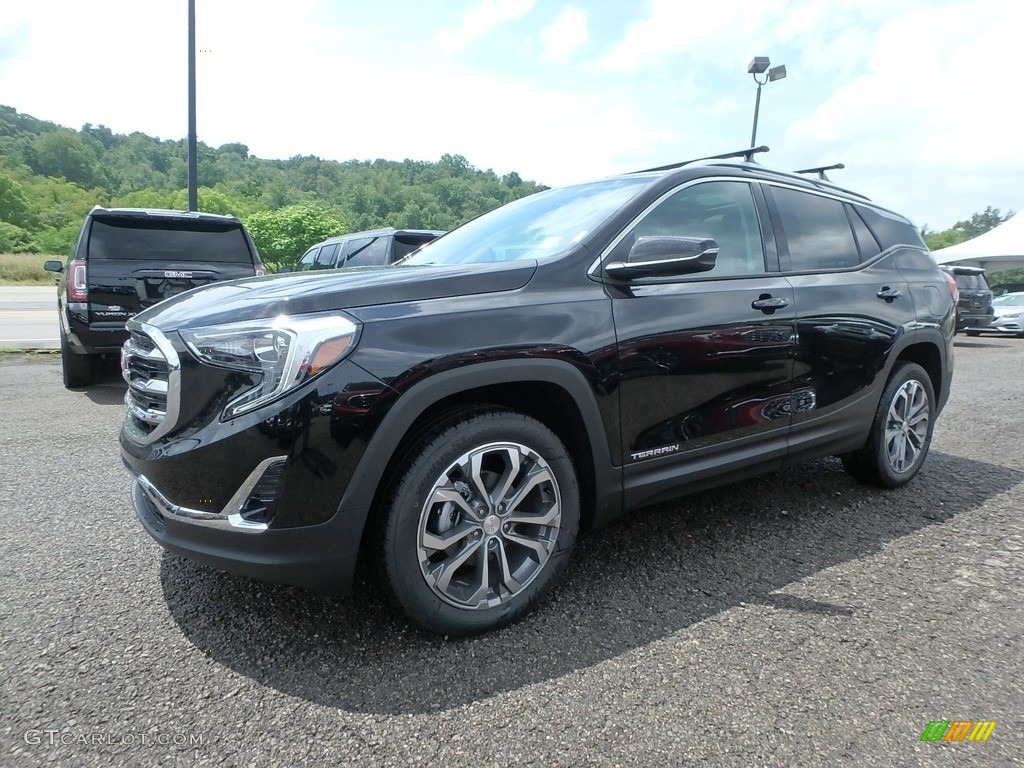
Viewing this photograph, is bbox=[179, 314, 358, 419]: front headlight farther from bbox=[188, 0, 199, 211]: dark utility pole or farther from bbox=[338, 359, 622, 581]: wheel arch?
bbox=[188, 0, 199, 211]: dark utility pole

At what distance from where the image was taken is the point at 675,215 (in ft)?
9.08

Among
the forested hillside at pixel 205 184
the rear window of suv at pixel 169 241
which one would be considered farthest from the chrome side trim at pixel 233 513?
the forested hillside at pixel 205 184

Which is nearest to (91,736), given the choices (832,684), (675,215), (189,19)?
(832,684)

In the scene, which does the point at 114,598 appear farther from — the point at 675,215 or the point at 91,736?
the point at 675,215

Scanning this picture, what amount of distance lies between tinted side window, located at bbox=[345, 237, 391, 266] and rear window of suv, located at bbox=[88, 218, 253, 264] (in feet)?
11.0

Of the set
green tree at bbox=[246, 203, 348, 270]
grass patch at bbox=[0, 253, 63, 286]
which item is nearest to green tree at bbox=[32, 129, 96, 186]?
grass patch at bbox=[0, 253, 63, 286]

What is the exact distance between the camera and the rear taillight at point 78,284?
18.6 feet

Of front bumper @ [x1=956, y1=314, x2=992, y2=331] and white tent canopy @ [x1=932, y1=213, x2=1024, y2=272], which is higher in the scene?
white tent canopy @ [x1=932, y1=213, x2=1024, y2=272]

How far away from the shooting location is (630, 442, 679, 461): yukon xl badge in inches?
98.5

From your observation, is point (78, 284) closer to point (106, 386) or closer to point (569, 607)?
point (106, 386)

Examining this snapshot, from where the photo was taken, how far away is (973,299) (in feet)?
49.2

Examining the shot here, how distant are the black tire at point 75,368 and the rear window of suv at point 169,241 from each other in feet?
3.71

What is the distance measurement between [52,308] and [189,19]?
11159 mm

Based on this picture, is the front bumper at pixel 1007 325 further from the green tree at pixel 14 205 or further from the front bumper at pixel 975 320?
the green tree at pixel 14 205
